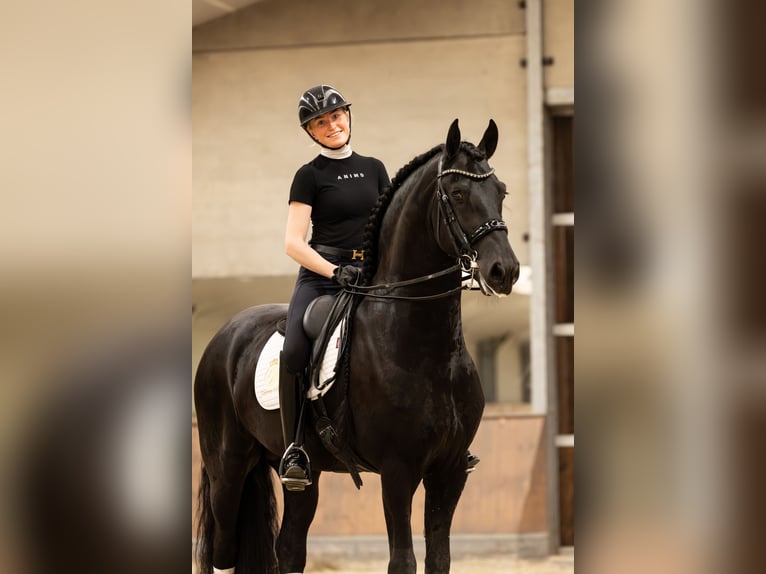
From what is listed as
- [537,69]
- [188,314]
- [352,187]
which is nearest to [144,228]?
[188,314]

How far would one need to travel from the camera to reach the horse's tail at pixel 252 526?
188 inches

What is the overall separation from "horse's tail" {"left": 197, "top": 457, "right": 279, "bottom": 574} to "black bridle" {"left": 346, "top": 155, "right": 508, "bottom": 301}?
1.45m

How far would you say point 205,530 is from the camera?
4996 millimetres

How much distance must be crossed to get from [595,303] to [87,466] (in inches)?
23.6

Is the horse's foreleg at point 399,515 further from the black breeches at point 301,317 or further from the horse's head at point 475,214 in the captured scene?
the horse's head at point 475,214

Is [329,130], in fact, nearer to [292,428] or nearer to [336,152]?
[336,152]

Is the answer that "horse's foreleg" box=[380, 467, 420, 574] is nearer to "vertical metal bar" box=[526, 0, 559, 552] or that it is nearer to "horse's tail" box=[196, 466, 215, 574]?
"horse's tail" box=[196, 466, 215, 574]

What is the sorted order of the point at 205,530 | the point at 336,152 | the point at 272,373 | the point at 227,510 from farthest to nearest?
the point at 205,530
the point at 227,510
the point at 272,373
the point at 336,152

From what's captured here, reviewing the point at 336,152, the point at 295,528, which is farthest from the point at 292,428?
the point at 336,152

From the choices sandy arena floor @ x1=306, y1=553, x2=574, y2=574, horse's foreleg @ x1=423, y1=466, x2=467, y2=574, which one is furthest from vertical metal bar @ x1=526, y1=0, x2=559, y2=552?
horse's foreleg @ x1=423, y1=466, x2=467, y2=574

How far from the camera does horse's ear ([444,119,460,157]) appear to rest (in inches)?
140

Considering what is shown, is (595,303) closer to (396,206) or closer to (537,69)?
(396,206)

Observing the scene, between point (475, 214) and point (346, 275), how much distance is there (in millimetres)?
693

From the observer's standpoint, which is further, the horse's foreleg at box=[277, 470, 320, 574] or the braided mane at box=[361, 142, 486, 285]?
the horse's foreleg at box=[277, 470, 320, 574]
